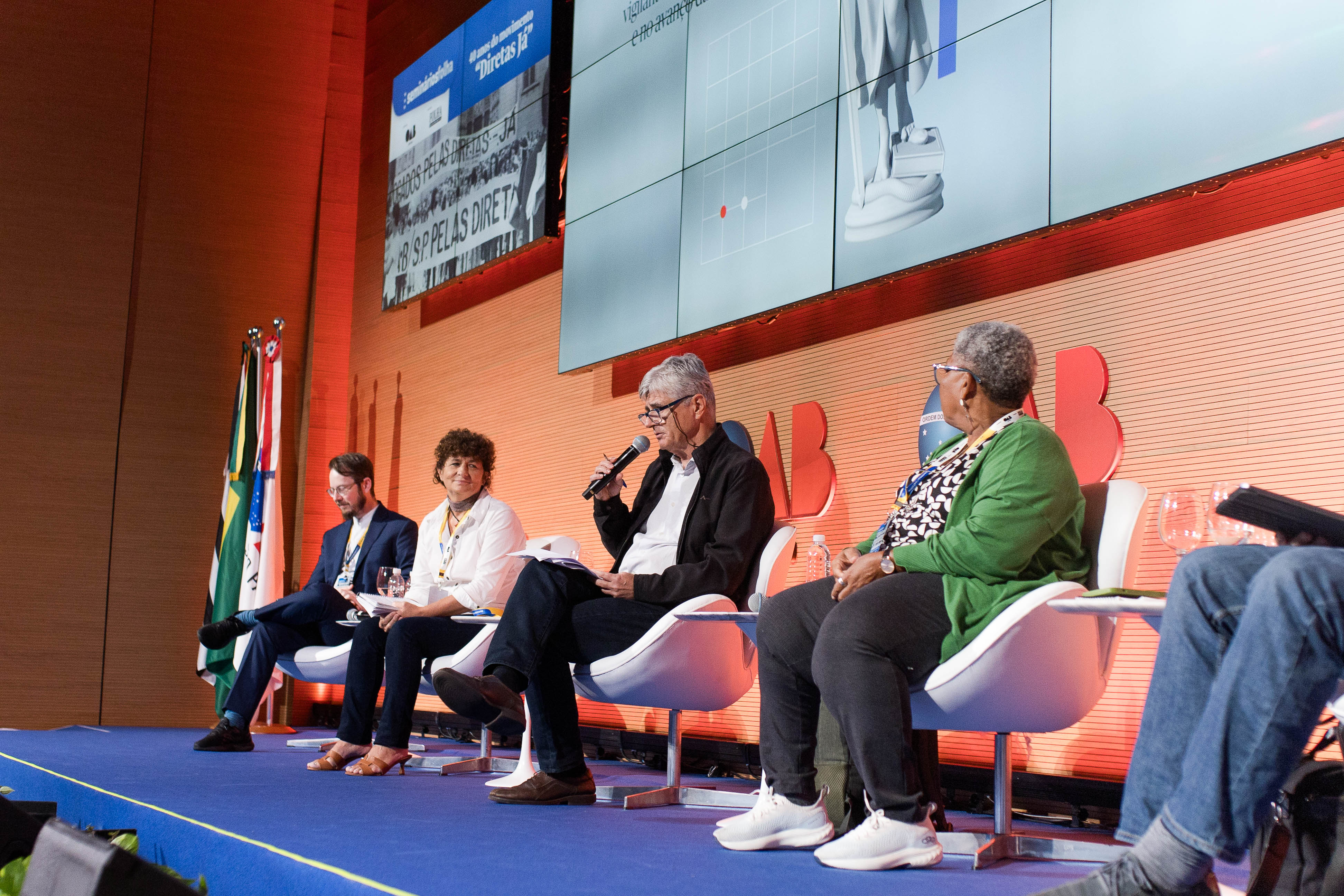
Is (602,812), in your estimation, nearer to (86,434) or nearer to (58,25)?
(86,434)

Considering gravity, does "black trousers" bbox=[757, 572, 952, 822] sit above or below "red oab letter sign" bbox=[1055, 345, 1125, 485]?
below

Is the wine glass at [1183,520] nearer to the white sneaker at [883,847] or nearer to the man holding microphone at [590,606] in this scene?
the white sneaker at [883,847]

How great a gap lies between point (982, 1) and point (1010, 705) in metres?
1.90

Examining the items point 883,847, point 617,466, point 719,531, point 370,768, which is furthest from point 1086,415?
point 370,768

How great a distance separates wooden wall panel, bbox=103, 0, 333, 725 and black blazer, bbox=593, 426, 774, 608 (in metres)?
3.98

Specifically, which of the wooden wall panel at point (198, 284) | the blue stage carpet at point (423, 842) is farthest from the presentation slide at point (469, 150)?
the blue stage carpet at point (423, 842)

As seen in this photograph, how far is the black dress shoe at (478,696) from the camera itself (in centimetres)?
261

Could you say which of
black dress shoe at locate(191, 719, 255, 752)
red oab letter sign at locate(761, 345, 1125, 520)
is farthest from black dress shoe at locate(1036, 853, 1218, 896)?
black dress shoe at locate(191, 719, 255, 752)

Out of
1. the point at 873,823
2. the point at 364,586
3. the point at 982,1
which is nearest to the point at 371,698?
the point at 364,586

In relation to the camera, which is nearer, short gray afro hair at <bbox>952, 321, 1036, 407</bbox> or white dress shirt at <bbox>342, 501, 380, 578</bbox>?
short gray afro hair at <bbox>952, 321, 1036, 407</bbox>

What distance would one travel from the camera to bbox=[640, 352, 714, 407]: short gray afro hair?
10.4ft

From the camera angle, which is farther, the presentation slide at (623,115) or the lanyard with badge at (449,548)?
the presentation slide at (623,115)

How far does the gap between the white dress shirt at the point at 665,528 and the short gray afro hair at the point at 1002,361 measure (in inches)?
36.6

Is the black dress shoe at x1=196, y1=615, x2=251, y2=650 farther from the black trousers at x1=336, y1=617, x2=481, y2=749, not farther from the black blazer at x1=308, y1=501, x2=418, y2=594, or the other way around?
the black trousers at x1=336, y1=617, x2=481, y2=749
